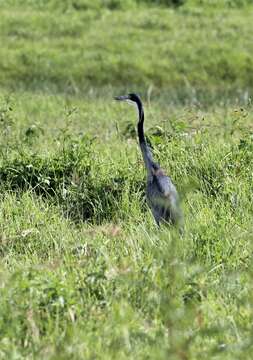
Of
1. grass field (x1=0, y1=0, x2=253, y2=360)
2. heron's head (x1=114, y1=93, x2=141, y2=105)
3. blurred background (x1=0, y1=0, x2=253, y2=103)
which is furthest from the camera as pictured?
blurred background (x1=0, y1=0, x2=253, y2=103)

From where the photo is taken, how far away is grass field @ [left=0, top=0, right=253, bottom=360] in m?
4.14

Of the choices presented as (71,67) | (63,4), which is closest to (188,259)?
(71,67)

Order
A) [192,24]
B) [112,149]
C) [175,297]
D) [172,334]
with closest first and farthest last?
[172,334] < [175,297] < [112,149] < [192,24]

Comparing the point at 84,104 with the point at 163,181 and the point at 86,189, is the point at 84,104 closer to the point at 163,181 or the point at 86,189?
the point at 86,189

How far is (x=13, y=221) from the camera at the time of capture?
241 inches

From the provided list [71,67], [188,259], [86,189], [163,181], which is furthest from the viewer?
[71,67]

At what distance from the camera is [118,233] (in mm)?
5445

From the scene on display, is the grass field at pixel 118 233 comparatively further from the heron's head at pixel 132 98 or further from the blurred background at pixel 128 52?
the heron's head at pixel 132 98

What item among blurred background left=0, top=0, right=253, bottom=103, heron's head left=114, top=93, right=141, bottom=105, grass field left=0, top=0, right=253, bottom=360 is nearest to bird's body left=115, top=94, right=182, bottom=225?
grass field left=0, top=0, right=253, bottom=360

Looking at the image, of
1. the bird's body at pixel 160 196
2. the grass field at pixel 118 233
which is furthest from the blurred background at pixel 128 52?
the bird's body at pixel 160 196

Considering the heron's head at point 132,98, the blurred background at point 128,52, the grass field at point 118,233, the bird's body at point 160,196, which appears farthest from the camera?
the blurred background at point 128,52

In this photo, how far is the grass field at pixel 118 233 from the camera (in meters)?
4.14

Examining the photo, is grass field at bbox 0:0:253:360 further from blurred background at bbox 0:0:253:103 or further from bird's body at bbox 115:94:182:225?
blurred background at bbox 0:0:253:103

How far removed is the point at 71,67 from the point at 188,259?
9561mm
